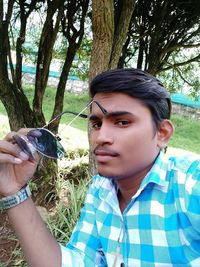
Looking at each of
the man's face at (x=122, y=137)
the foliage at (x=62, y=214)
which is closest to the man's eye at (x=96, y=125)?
the man's face at (x=122, y=137)

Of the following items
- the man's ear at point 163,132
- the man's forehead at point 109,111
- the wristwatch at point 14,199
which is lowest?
the wristwatch at point 14,199

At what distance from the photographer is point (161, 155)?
150 centimetres

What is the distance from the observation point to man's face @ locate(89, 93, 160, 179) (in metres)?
1.36

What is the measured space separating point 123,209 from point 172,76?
633 cm

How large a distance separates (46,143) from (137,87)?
404 mm

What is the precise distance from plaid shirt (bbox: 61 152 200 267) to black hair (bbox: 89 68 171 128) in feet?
0.64

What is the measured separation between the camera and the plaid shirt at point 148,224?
130 cm

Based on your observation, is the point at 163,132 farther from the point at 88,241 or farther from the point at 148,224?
the point at 88,241

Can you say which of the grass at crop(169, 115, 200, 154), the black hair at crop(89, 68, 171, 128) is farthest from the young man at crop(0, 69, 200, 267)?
the grass at crop(169, 115, 200, 154)

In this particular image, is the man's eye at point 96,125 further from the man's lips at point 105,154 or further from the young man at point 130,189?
the man's lips at point 105,154

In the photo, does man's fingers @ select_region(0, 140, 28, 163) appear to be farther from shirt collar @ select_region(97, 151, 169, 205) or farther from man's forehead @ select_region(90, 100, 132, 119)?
shirt collar @ select_region(97, 151, 169, 205)

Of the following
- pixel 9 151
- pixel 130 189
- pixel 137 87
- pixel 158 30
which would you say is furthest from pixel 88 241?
pixel 158 30

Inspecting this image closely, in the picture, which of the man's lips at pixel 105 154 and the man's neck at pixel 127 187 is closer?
the man's lips at pixel 105 154

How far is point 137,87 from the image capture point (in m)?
1.42
